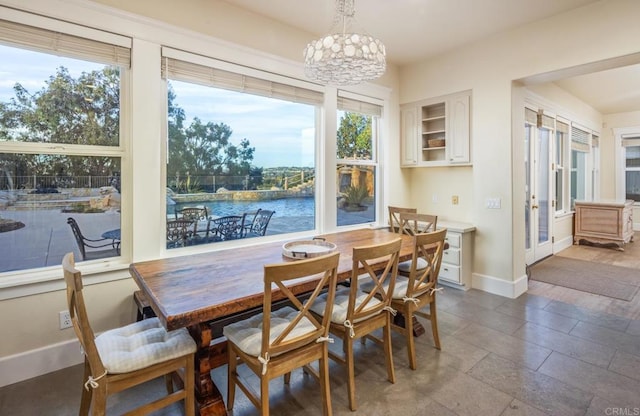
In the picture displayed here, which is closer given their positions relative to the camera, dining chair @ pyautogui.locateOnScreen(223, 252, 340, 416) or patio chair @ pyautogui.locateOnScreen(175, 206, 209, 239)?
dining chair @ pyautogui.locateOnScreen(223, 252, 340, 416)

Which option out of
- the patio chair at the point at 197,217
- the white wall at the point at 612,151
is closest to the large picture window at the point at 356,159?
the patio chair at the point at 197,217

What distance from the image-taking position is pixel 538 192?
501 cm

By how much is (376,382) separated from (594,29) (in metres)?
3.55

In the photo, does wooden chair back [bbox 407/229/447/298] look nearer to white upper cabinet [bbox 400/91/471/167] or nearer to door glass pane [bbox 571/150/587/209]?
white upper cabinet [bbox 400/91/471/167]

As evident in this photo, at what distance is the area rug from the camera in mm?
3861

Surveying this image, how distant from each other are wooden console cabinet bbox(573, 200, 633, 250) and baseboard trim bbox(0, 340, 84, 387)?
7807 mm

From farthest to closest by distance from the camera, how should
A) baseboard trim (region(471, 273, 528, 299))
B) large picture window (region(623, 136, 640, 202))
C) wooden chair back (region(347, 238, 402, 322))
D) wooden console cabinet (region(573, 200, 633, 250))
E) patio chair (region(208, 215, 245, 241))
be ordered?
1. large picture window (region(623, 136, 640, 202))
2. wooden console cabinet (region(573, 200, 633, 250))
3. baseboard trim (region(471, 273, 528, 299))
4. patio chair (region(208, 215, 245, 241))
5. wooden chair back (region(347, 238, 402, 322))

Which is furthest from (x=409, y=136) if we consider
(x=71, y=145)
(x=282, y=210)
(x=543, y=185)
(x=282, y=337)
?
(x=71, y=145)

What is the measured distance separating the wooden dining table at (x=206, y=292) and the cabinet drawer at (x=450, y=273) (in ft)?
5.62

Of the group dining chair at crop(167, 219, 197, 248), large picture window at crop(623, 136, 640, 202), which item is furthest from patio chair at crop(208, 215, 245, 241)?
large picture window at crop(623, 136, 640, 202)

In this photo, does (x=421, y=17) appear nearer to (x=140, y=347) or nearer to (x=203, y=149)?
(x=203, y=149)

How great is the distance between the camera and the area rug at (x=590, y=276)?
3.86 meters

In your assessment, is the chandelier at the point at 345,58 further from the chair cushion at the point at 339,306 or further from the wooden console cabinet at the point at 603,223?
the wooden console cabinet at the point at 603,223

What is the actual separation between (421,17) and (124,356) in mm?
3628
